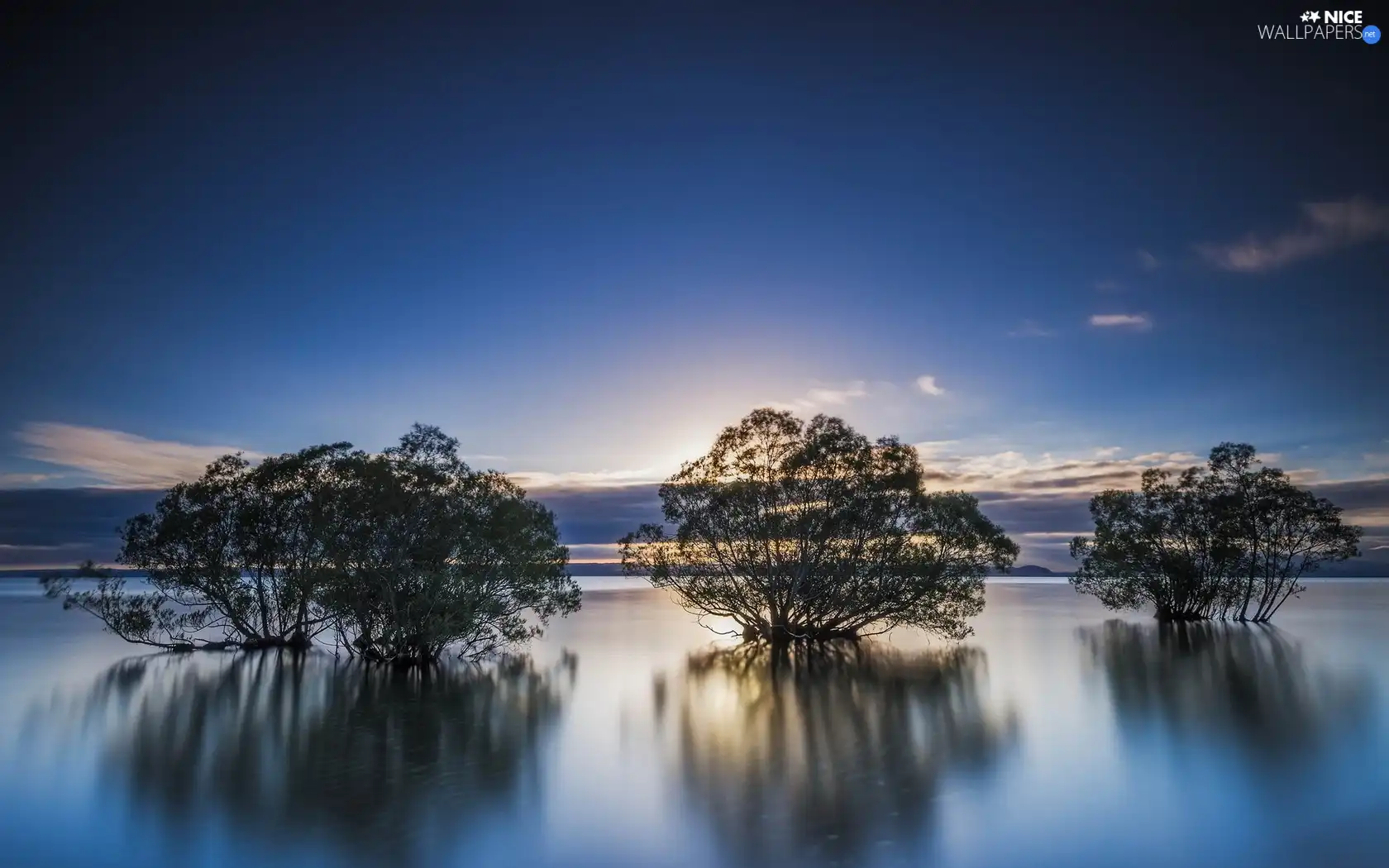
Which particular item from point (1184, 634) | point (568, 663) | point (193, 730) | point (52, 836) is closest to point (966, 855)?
point (52, 836)

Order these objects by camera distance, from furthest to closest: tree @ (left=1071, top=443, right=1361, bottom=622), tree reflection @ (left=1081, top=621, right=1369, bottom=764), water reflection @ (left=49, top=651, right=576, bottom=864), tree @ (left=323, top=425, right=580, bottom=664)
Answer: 1. tree @ (left=1071, top=443, right=1361, bottom=622)
2. tree @ (left=323, top=425, right=580, bottom=664)
3. tree reflection @ (left=1081, top=621, right=1369, bottom=764)
4. water reflection @ (left=49, top=651, right=576, bottom=864)

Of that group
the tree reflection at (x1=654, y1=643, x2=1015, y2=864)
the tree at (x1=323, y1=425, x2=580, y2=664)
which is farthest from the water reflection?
the tree reflection at (x1=654, y1=643, x2=1015, y2=864)

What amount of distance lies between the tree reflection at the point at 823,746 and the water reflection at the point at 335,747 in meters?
3.31

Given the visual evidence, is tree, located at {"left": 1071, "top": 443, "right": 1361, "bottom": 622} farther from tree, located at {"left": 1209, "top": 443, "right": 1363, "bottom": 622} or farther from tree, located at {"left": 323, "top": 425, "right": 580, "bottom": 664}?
tree, located at {"left": 323, "top": 425, "right": 580, "bottom": 664}

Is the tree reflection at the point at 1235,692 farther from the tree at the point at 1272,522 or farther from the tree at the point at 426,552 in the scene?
the tree at the point at 426,552

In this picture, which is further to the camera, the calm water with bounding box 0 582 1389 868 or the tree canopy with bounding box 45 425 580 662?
the tree canopy with bounding box 45 425 580 662

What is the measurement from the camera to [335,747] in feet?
48.5

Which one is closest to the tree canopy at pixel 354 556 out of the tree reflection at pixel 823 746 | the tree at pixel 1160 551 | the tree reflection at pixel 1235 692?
the tree reflection at pixel 823 746

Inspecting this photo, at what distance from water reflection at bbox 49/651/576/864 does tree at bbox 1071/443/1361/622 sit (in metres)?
33.1

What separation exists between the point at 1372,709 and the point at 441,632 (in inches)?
999

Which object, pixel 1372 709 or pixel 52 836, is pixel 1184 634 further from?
pixel 52 836

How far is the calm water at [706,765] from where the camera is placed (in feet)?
31.7

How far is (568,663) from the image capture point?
29.7m

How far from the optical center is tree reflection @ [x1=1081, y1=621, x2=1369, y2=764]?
53.2 feet
